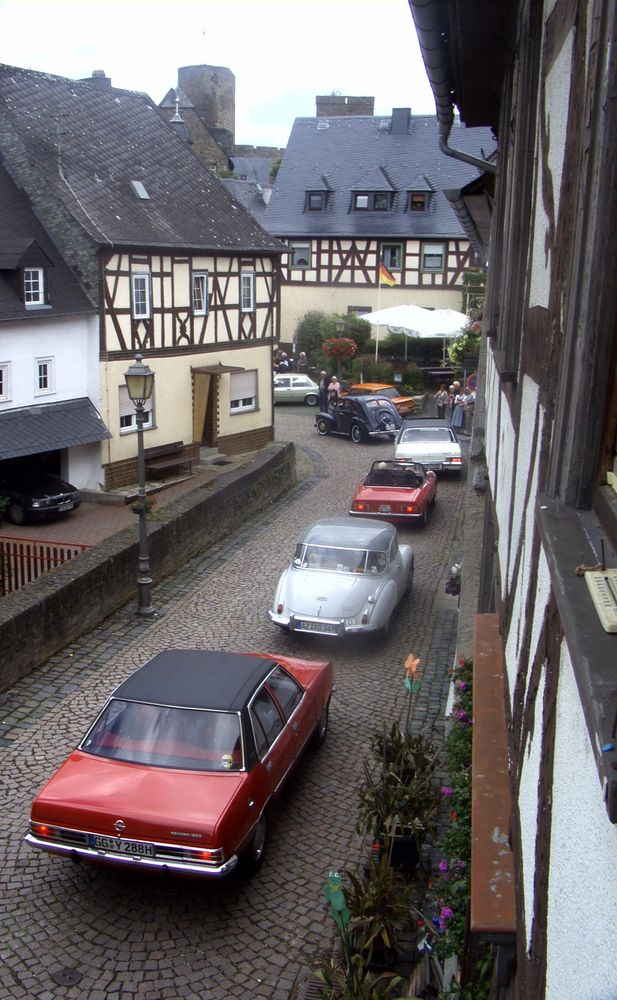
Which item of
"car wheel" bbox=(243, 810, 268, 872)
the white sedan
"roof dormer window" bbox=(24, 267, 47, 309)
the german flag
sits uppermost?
the german flag

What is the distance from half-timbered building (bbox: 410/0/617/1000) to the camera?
6.24 ft

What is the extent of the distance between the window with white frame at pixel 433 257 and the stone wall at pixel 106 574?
25.8 meters

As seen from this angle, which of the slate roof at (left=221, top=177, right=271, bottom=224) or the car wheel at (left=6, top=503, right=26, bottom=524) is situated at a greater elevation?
the slate roof at (left=221, top=177, right=271, bottom=224)

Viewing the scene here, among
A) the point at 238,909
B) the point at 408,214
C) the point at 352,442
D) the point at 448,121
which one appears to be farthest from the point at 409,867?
the point at 408,214

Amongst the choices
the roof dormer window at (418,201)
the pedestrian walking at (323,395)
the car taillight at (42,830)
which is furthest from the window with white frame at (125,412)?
the roof dormer window at (418,201)

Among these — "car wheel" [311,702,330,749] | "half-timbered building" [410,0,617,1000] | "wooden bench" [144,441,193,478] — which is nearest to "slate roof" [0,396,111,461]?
"wooden bench" [144,441,193,478]

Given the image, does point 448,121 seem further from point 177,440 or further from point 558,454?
point 177,440

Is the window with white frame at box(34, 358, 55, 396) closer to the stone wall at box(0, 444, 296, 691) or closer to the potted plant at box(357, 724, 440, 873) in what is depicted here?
the stone wall at box(0, 444, 296, 691)

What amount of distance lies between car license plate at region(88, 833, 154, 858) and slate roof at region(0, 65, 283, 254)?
19.2m

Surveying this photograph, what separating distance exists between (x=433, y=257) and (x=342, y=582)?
3383 centimetres

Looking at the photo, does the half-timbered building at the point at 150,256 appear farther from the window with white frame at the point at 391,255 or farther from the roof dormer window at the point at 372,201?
the roof dormer window at the point at 372,201

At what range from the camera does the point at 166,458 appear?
88.7 ft

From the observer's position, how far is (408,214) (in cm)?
4525

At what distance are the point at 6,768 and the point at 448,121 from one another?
7282mm
